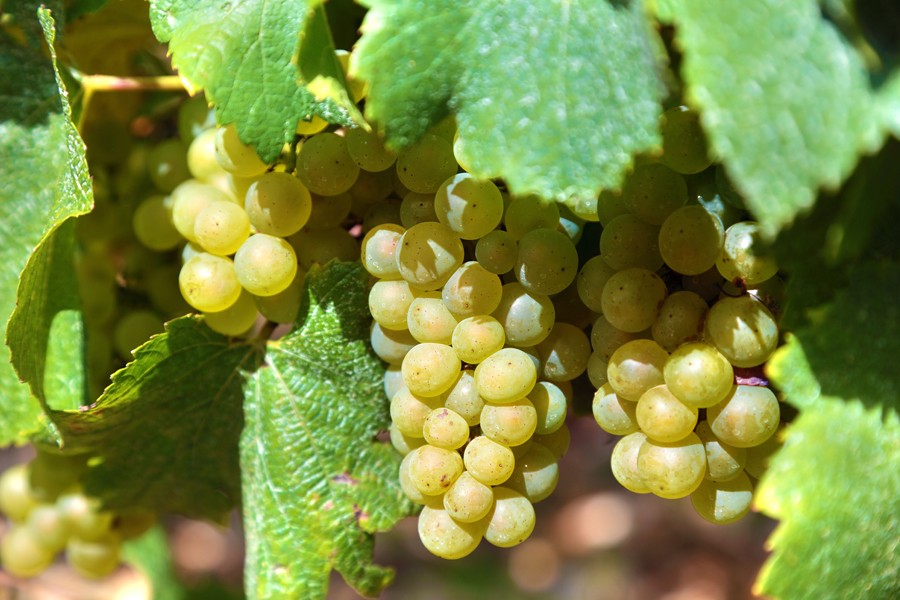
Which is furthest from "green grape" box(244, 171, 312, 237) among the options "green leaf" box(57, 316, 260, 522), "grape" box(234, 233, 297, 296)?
"green leaf" box(57, 316, 260, 522)

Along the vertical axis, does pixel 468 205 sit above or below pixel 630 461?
above

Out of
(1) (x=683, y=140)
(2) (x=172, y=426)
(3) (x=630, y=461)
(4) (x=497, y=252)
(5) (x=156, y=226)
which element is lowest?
(2) (x=172, y=426)

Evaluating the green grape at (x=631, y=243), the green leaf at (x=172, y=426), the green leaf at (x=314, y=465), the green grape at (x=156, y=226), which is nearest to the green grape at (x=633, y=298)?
the green grape at (x=631, y=243)

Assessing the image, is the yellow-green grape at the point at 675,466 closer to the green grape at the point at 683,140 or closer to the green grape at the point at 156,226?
the green grape at the point at 683,140

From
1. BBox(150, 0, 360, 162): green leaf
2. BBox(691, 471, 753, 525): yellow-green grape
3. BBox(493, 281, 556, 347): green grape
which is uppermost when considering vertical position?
BBox(150, 0, 360, 162): green leaf

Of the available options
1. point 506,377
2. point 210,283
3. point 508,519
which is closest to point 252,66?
point 210,283

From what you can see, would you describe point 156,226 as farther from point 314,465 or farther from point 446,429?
point 446,429

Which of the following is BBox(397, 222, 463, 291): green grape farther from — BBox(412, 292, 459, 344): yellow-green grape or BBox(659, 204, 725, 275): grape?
BBox(659, 204, 725, 275): grape

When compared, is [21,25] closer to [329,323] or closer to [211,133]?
[211,133]
